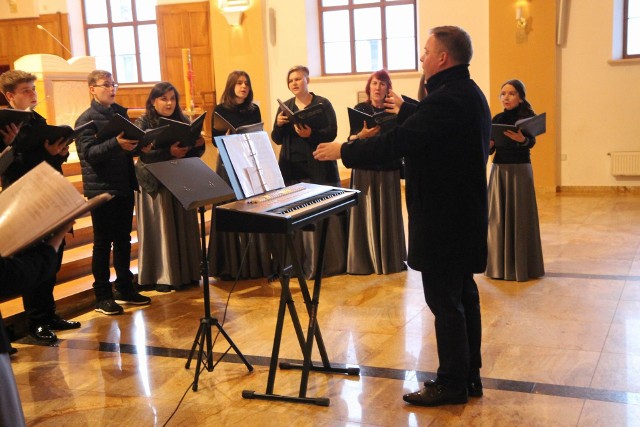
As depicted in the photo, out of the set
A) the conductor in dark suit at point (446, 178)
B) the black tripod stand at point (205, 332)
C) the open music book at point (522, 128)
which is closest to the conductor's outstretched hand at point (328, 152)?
the conductor in dark suit at point (446, 178)

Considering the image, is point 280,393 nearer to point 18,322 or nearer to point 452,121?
point 452,121

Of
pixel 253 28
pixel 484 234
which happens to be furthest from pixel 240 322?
pixel 253 28

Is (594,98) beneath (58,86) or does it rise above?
beneath

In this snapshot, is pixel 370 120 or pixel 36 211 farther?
pixel 370 120

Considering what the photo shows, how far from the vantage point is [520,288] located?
5.28 m

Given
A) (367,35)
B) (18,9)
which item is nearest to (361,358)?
(367,35)

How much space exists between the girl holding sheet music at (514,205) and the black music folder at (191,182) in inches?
98.0

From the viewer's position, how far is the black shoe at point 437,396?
3287 millimetres

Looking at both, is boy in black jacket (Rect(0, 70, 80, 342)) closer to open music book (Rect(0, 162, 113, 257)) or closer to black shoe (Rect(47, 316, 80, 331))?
black shoe (Rect(47, 316, 80, 331))

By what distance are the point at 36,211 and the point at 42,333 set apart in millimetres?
2829

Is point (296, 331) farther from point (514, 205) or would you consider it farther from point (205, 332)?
point (514, 205)

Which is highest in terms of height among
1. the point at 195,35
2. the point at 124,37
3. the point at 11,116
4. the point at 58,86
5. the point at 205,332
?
the point at 124,37

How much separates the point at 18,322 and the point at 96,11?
392 inches

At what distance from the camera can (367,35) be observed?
11352mm
